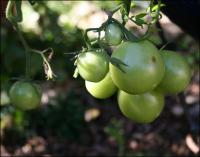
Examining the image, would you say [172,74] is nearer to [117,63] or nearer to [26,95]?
[117,63]

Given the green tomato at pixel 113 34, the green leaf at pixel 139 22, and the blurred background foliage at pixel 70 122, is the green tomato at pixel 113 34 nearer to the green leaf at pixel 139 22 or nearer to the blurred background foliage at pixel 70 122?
the green leaf at pixel 139 22

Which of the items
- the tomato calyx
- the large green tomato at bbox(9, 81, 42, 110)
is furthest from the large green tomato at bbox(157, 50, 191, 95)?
the large green tomato at bbox(9, 81, 42, 110)

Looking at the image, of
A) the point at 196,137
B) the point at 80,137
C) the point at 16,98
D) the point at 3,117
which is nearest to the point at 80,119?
the point at 80,137

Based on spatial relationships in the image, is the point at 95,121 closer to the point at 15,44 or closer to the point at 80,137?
the point at 80,137

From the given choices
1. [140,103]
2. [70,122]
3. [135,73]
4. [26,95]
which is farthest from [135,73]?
[70,122]

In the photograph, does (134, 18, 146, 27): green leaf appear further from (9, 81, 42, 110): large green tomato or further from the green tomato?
(9, 81, 42, 110): large green tomato

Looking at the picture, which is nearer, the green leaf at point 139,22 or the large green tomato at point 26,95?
the green leaf at point 139,22

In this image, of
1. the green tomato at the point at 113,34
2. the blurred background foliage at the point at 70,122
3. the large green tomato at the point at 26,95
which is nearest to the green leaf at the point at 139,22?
the green tomato at the point at 113,34
